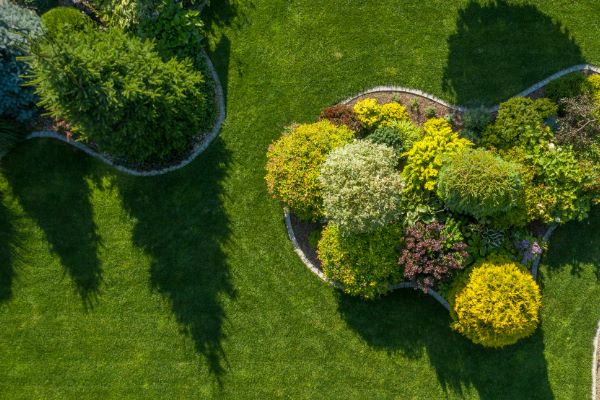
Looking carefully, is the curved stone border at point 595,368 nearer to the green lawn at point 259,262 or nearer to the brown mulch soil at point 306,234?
the green lawn at point 259,262

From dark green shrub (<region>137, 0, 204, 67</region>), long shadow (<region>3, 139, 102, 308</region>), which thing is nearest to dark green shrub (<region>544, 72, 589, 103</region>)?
dark green shrub (<region>137, 0, 204, 67</region>)

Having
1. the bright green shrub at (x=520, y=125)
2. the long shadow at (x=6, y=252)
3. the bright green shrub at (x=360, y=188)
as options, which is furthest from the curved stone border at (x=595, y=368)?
the long shadow at (x=6, y=252)

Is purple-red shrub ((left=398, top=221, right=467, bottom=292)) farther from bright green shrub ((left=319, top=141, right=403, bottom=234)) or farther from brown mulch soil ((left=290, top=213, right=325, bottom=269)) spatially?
brown mulch soil ((left=290, top=213, right=325, bottom=269))

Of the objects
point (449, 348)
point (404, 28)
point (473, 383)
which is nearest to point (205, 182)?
point (404, 28)

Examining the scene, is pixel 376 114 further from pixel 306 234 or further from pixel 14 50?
pixel 14 50

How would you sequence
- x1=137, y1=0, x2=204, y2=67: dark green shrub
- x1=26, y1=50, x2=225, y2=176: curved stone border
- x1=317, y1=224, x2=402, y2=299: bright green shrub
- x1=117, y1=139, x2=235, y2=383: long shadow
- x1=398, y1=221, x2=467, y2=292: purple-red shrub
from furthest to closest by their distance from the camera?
1. x1=26, y1=50, x2=225, y2=176: curved stone border
2. x1=117, y1=139, x2=235, y2=383: long shadow
3. x1=137, y1=0, x2=204, y2=67: dark green shrub
4. x1=317, y1=224, x2=402, y2=299: bright green shrub
5. x1=398, y1=221, x2=467, y2=292: purple-red shrub
